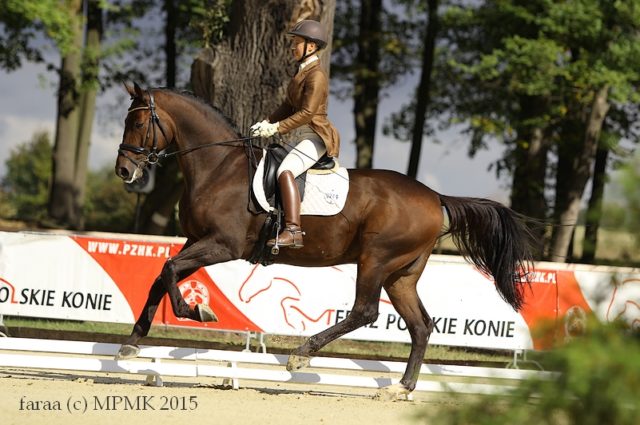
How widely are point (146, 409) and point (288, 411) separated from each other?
113cm

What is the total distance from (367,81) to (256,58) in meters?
17.2

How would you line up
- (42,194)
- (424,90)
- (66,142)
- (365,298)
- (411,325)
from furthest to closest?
1. (42,194)
2. (424,90)
3. (66,142)
4. (411,325)
5. (365,298)

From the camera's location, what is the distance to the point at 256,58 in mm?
12555

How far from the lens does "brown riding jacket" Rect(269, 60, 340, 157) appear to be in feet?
26.2

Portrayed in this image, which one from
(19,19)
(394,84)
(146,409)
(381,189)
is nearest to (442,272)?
(381,189)

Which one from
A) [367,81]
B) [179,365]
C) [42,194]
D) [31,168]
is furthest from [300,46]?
[31,168]

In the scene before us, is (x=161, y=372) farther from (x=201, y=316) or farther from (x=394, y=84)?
(x=394, y=84)

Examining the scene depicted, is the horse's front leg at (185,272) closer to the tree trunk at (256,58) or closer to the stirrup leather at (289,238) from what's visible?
the stirrup leather at (289,238)

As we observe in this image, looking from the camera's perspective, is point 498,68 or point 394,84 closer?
point 498,68

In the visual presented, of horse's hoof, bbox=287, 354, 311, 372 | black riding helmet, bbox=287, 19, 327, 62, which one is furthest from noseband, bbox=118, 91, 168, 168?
horse's hoof, bbox=287, 354, 311, 372

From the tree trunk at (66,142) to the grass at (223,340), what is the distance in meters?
13.2

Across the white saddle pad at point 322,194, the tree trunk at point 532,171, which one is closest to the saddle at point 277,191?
the white saddle pad at point 322,194

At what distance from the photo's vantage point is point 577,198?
75.8 ft

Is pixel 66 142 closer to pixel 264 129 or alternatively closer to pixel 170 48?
pixel 170 48
